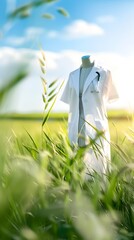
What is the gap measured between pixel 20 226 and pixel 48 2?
2.04 ft

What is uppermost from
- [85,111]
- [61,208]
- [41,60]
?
[41,60]

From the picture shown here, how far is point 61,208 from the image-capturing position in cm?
60

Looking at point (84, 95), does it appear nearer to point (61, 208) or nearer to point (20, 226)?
point (20, 226)

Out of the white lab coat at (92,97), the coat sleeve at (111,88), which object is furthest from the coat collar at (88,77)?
the coat sleeve at (111,88)

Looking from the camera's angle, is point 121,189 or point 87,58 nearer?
point 121,189

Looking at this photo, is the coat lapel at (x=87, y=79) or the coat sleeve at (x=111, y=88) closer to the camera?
the coat lapel at (x=87, y=79)

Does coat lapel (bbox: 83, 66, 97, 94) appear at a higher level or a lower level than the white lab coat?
higher

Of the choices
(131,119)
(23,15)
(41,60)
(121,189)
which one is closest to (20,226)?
(121,189)

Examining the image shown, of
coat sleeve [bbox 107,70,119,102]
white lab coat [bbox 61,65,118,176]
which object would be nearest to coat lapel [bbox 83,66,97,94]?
white lab coat [bbox 61,65,118,176]

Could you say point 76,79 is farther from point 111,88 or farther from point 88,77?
point 111,88

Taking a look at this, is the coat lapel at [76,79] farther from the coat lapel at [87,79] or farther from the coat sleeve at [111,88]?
the coat sleeve at [111,88]

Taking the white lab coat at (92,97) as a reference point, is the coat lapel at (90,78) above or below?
above

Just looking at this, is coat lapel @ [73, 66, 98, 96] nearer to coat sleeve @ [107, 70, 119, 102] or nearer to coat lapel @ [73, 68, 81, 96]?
coat lapel @ [73, 68, 81, 96]

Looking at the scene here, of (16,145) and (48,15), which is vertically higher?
(48,15)
